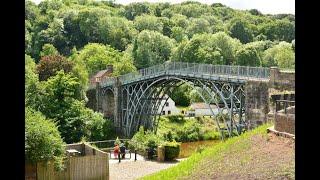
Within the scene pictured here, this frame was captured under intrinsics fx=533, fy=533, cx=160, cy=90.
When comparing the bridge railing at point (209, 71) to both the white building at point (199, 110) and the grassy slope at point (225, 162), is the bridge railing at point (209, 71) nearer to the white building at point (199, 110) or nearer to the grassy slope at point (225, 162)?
the grassy slope at point (225, 162)

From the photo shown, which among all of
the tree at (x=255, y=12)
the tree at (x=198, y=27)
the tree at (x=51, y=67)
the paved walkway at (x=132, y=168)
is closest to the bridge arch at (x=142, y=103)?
the tree at (x=51, y=67)

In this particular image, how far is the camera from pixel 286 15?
277 ft

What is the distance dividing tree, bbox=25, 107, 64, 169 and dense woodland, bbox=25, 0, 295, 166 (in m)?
0.10

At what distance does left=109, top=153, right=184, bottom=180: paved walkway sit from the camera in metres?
18.7

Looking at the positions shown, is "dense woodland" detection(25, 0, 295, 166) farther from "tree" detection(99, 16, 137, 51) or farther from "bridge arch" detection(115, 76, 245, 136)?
"bridge arch" detection(115, 76, 245, 136)

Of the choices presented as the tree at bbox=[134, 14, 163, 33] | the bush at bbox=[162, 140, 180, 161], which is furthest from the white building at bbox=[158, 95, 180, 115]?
the tree at bbox=[134, 14, 163, 33]

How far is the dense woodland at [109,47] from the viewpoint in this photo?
1090 inches

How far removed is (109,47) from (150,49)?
455 centimetres

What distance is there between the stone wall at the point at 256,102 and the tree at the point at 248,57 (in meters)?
29.0

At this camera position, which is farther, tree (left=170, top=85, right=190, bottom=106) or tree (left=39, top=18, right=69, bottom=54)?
tree (left=39, top=18, right=69, bottom=54)
